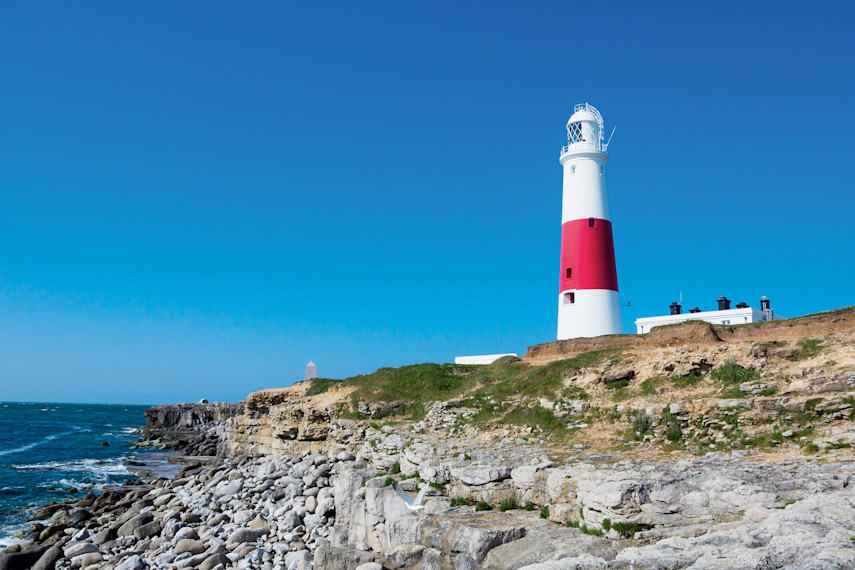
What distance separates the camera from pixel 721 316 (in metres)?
38.7

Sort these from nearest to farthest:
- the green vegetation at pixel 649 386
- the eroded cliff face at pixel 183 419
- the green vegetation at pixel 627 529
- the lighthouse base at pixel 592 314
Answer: the green vegetation at pixel 627 529 < the green vegetation at pixel 649 386 < the lighthouse base at pixel 592 314 < the eroded cliff face at pixel 183 419

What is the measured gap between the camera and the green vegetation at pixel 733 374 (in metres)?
17.8

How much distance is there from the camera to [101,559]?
747 inches

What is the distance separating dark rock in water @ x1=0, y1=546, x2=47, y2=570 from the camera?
19281 mm

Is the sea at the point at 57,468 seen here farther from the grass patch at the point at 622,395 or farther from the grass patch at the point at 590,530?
the grass patch at the point at 622,395

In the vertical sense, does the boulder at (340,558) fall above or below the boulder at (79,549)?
above

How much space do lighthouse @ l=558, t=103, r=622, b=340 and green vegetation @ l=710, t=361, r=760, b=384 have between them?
41.7 feet

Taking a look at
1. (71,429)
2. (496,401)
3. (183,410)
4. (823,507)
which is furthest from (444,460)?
(71,429)

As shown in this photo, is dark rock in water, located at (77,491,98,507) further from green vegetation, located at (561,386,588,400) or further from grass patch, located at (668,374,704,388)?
grass patch, located at (668,374,704,388)

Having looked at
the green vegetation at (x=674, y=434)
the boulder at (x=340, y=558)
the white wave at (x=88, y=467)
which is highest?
the green vegetation at (x=674, y=434)

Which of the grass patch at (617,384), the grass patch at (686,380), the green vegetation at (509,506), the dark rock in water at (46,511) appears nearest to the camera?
the green vegetation at (509,506)

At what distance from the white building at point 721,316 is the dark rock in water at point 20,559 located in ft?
106

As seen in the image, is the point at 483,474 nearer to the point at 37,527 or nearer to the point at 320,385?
the point at 37,527

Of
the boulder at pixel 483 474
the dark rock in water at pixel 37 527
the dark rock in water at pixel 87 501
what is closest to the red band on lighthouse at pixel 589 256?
the boulder at pixel 483 474
